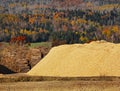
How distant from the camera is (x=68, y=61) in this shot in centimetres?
4356

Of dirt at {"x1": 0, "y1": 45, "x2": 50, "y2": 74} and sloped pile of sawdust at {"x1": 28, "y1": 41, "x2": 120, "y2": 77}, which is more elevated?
sloped pile of sawdust at {"x1": 28, "y1": 41, "x2": 120, "y2": 77}

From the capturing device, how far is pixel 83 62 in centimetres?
4219

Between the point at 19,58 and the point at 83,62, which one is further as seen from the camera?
the point at 19,58

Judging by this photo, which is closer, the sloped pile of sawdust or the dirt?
the sloped pile of sawdust

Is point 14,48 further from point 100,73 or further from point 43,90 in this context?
point 43,90

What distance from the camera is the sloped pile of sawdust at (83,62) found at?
40.0m

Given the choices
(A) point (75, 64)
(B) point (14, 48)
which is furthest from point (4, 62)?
(A) point (75, 64)

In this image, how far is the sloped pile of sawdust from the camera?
131 ft

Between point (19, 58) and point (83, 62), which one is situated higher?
point (83, 62)

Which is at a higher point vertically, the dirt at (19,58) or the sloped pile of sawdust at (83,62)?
the sloped pile of sawdust at (83,62)

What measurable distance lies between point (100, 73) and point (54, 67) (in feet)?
20.5

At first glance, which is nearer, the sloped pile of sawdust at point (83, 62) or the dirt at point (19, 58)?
the sloped pile of sawdust at point (83, 62)

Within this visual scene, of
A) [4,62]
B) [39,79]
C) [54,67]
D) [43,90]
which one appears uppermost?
[43,90]

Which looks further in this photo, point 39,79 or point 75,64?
point 75,64
